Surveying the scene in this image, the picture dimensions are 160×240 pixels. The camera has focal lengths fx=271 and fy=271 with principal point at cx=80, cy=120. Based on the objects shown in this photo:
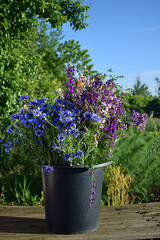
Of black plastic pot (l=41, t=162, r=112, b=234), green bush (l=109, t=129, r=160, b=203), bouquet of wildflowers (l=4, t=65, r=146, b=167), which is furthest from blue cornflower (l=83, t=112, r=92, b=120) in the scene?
green bush (l=109, t=129, r=160, b=203)

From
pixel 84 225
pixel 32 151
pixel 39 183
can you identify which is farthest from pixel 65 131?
pixel 39 183

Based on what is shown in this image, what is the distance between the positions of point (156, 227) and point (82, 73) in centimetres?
162

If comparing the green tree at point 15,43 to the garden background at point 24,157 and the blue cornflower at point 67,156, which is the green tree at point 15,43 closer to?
the garden background at point 24,157

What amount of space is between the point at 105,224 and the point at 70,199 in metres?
0.57

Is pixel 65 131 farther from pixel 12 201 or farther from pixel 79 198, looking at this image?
pixel 12 201

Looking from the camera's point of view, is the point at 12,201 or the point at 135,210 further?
the point at 12,201

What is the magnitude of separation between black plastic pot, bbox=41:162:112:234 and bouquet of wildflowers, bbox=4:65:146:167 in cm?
10

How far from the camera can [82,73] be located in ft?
8.55

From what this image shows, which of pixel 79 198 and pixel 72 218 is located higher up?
pixel 79 198

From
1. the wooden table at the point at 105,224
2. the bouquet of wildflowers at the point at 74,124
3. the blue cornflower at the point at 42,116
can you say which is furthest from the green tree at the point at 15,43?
the blue cornflower at the point at 42,116

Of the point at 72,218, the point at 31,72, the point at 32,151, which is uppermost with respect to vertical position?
the point at 31,72

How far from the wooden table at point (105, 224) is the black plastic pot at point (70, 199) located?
9 centimetres

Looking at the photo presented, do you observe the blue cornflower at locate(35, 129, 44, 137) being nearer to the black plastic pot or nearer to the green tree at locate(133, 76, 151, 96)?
the black plastic pot

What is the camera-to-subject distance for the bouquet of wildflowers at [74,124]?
222 cm
